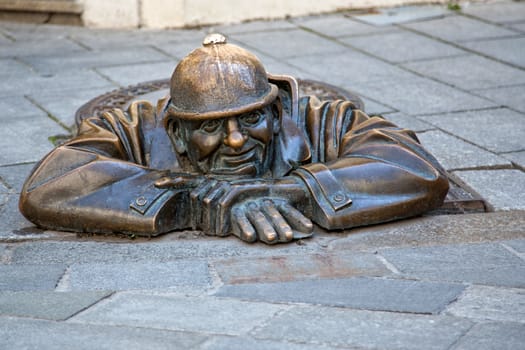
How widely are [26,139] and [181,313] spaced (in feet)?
8.59

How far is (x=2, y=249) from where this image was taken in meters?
4.44

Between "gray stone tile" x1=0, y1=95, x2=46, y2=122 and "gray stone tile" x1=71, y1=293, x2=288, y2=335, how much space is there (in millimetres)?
2828

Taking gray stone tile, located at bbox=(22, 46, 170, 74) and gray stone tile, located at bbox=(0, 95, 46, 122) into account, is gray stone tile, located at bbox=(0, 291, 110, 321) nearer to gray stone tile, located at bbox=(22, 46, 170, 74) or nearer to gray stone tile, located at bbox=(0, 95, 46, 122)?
gray stone tile, located at bbox=(0, 95, 46, 122)

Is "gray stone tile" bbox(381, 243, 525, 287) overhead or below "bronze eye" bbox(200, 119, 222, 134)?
below

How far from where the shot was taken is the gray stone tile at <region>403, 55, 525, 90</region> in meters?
6.96

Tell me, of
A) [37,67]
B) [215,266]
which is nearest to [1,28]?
[37,67]

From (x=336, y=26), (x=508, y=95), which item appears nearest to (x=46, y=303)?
(x=508, y=95)

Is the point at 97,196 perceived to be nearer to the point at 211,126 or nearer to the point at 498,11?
the point at 211,126

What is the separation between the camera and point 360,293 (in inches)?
151

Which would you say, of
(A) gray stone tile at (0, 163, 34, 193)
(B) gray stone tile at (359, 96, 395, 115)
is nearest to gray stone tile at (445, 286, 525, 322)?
(A) gray stone tile at (0, 163, 34, 193)

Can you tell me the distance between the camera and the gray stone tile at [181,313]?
11.7 feet

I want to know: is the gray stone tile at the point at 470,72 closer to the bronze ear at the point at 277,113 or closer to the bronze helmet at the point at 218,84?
the bronze ear at the point at 277,113

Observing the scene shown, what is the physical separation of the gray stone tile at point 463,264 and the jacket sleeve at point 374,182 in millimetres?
251

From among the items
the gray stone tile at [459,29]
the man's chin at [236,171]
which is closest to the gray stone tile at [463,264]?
the man's chin at [236,171]
